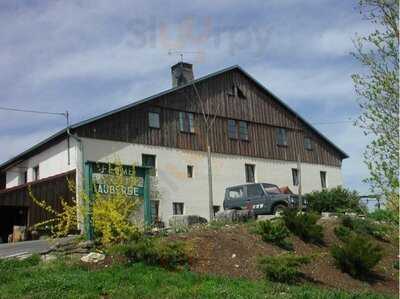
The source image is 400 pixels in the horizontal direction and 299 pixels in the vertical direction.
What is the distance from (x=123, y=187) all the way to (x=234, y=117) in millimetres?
20519

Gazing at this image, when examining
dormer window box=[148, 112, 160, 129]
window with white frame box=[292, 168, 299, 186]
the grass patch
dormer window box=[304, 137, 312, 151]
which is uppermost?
dormer window box=[148, 112, 160, 129]

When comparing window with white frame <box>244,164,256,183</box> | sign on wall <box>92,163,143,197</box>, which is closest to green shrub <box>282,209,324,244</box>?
sign on wall <box>92,163,143,197</box>

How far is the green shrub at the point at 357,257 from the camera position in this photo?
45.8 feet

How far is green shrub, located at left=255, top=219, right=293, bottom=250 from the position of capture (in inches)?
604

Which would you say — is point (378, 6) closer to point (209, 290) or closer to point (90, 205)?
point (209, 290)

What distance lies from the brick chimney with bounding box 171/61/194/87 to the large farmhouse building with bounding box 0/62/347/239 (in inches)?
0.5

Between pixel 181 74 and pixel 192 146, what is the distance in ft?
19.4

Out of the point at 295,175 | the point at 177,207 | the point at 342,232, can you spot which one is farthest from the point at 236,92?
the point at 342,232

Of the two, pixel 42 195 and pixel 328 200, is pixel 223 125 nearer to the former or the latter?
pixel 328 200

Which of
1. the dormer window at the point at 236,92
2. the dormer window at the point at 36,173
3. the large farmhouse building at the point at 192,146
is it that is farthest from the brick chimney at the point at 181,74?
the dormer window at the point at 36,173

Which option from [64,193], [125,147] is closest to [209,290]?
[64,193]

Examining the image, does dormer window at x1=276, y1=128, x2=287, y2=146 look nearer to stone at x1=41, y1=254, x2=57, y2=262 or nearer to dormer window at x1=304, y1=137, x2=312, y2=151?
dormer window at x1=304, y1=137, x2=312, y2=151

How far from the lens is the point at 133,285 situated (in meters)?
10.6

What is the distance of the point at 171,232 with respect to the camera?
53.5 ft
